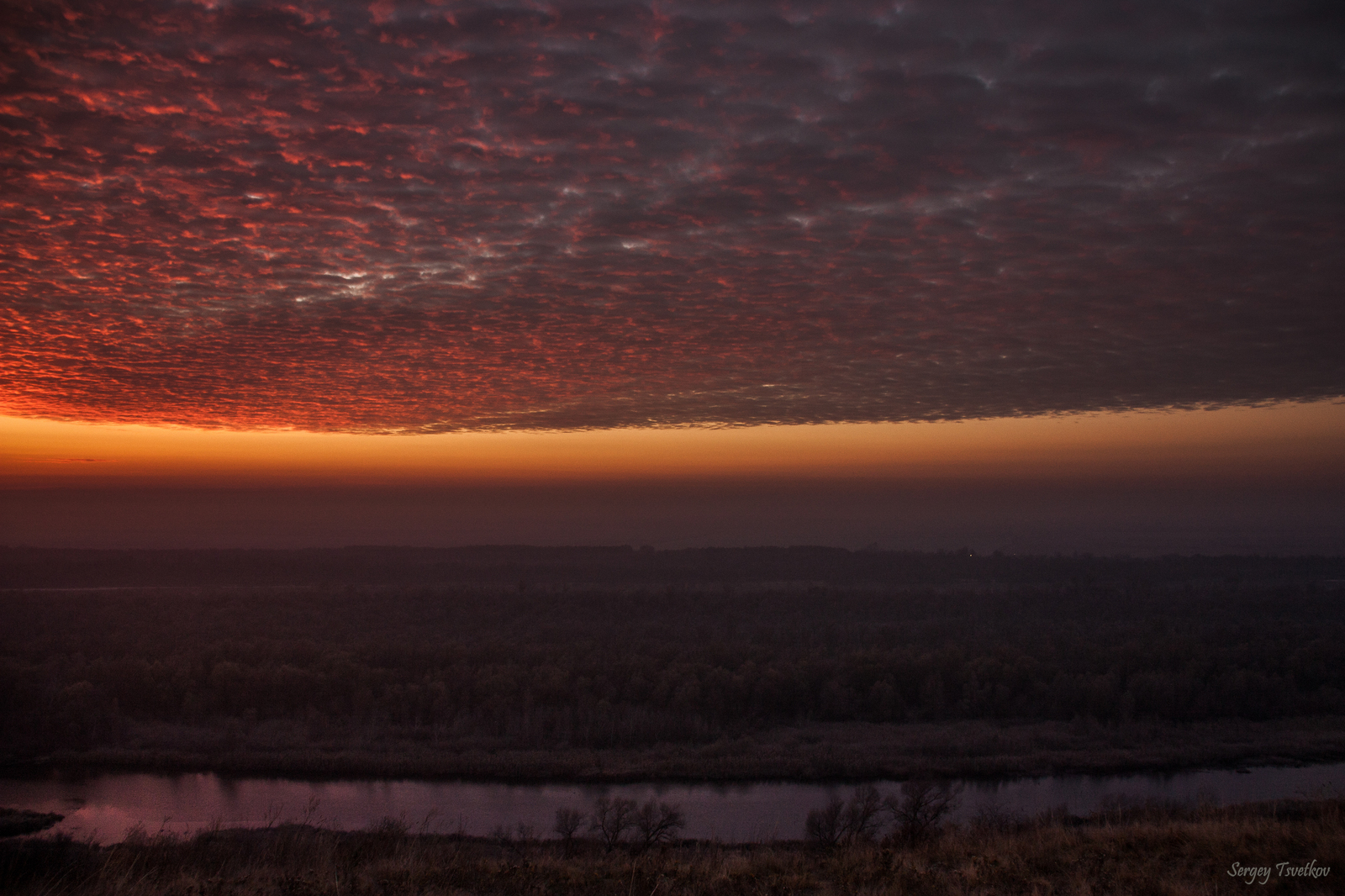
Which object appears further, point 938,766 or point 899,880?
point 938,766

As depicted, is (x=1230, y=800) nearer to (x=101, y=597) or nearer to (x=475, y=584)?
(x=475, y=584)

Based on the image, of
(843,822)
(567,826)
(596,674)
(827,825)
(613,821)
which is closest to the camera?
(567,826)

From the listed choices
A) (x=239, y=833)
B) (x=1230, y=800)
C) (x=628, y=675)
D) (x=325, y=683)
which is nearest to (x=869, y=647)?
(x=628, y=675)

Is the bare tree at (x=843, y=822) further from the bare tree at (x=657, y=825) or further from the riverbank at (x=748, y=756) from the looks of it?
the riverbank at (x=748, y=756)

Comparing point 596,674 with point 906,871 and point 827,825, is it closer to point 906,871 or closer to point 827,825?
point 827,825
